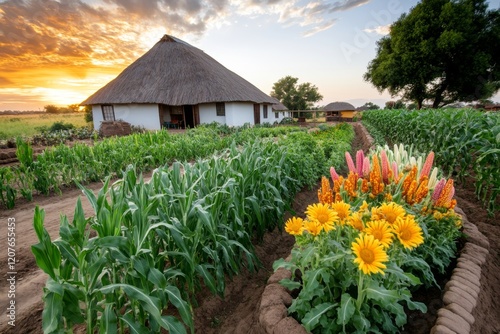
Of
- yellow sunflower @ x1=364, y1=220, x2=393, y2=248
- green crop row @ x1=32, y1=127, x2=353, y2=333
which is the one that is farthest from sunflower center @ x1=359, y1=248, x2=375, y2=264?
green crop row @ x1=32, y1=127, x2=353, y2=333

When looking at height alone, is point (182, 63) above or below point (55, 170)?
above

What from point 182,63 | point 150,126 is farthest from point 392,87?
point 150,126

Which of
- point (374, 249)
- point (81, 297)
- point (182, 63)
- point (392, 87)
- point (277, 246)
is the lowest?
point (277, 246)

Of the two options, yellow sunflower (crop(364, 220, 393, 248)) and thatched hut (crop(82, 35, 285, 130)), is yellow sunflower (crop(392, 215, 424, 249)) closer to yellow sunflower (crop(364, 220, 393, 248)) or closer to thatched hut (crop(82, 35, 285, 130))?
yellow sunflower (crop(364, 220, 393, 248))

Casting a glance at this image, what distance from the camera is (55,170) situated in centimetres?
560

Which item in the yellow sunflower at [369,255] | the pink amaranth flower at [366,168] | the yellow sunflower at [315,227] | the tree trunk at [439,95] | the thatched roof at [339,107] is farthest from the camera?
the thatched roof at [339,107]

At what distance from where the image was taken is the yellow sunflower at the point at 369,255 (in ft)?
3.57

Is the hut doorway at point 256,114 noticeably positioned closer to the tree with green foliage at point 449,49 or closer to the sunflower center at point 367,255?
the tree with green foliage at point 449,49

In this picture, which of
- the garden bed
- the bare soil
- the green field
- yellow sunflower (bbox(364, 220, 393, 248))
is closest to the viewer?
yellow sunflower (bbox(364, 220, 393, 248))

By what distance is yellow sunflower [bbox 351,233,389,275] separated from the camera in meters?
1.09

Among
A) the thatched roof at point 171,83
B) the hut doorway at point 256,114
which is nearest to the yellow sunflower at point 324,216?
the thatched roof at point 171,83

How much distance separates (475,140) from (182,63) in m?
21.3

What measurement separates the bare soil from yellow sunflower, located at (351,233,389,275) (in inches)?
36.4

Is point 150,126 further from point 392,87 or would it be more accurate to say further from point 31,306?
point 392,87
